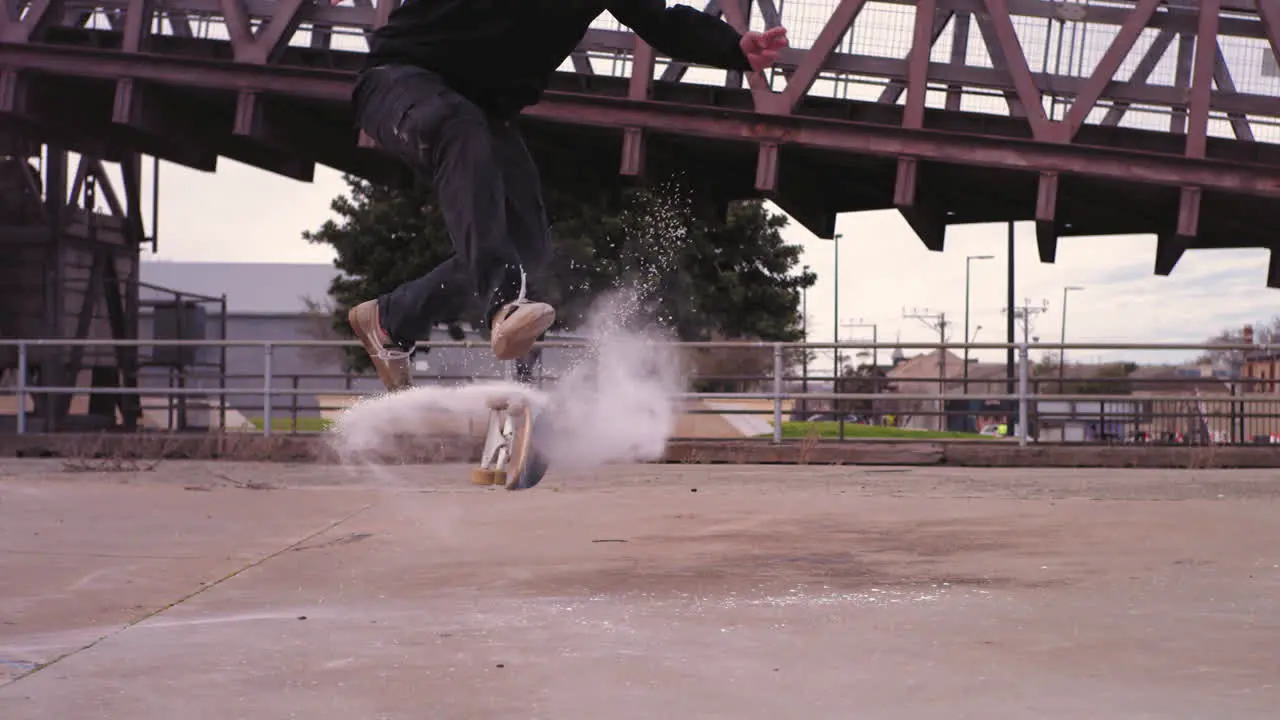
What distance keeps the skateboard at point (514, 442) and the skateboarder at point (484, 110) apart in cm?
39

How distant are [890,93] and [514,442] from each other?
12007 mm

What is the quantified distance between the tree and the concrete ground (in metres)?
16.1

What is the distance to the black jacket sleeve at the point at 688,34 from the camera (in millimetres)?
4238

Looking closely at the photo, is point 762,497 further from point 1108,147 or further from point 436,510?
point 1108,147

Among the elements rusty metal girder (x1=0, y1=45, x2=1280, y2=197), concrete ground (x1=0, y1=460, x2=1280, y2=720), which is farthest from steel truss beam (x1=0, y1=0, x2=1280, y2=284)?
concrete ground (x1=0, y1=460, x2=1280, y2=720)

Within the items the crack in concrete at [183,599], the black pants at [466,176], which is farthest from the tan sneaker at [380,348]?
the crack in concrete at [183,599]

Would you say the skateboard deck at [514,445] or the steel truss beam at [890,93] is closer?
the skateboard deck at [514,445]

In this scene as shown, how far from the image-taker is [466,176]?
151 inches

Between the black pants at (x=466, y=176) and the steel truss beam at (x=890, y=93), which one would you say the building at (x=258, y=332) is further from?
the black pants at (x=466, y=176)

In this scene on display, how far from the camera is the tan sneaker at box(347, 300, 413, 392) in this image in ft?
14.9

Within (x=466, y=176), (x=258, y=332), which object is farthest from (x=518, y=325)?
(x=258, y=332)

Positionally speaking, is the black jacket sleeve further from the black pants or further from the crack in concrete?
the crack in concrete

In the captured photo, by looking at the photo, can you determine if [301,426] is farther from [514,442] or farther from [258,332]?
[258,332]

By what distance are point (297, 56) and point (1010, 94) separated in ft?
27.7
